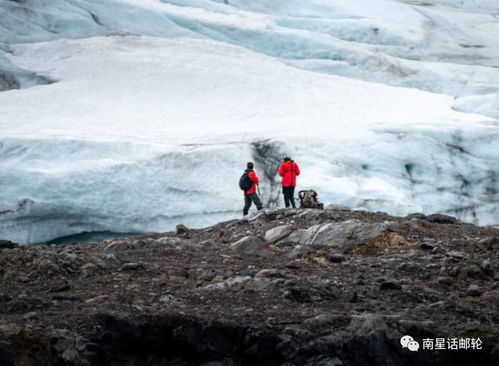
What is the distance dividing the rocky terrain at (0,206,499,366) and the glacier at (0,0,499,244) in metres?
6.46

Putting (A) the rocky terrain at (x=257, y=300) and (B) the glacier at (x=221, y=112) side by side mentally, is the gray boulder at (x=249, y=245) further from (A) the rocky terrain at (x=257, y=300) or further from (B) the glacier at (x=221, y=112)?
(B) the glacier at (x=221, y=112)

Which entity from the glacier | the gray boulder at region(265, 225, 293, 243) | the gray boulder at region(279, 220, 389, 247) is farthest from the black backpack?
the gray boulder at region(279, 220, 389, 247)

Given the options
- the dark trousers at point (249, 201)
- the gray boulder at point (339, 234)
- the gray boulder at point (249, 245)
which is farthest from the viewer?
the dark trousers at point (249, 201)

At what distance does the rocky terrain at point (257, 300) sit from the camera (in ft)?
33.3

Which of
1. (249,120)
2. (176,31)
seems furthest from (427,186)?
(176,31)

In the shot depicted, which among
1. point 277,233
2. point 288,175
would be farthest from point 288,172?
point 277,233

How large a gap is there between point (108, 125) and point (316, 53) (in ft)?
31.7

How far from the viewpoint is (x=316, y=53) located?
3161 centimetres

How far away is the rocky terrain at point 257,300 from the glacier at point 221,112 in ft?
21.2

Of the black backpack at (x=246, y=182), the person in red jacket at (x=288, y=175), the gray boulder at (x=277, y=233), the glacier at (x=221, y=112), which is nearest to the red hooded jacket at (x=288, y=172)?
the person in red jacket at (x=288, y=175)

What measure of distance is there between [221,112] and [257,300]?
14.5m

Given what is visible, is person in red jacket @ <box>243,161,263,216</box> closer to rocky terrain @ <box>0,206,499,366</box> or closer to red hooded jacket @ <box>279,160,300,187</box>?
red hooded jacket @ <box>279,160,300,187</box>

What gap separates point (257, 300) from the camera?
1109 centimetres

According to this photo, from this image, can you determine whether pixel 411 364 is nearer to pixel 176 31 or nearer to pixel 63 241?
pixel 63 241
